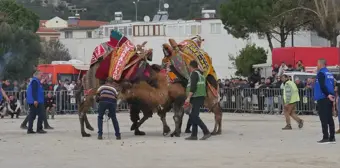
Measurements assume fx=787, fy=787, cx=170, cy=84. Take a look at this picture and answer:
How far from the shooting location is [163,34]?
85375mm

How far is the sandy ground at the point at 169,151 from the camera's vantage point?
522 inches

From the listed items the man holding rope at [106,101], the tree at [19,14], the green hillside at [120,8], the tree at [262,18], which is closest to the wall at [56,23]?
the green hillside at [120,8]

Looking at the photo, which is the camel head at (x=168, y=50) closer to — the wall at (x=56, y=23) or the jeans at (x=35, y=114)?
the jeans at (x=35, y=114)

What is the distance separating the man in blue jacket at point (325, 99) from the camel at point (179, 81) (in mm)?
3446

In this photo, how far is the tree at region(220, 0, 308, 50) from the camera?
49.7 m

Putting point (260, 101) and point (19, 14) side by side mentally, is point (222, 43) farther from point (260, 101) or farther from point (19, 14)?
point (260, 101)

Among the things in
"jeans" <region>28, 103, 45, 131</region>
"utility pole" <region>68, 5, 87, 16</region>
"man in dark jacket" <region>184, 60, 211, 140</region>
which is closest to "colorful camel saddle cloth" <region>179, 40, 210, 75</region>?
"man in dark jacket" <region>184, 60, 211, 140</region>

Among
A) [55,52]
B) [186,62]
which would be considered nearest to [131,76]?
[186,62]

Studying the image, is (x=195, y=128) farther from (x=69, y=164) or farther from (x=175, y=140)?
(x=69, y=164)

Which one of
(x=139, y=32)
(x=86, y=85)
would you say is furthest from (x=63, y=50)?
(x=86, y=85)

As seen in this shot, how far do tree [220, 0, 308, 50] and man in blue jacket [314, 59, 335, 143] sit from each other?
31.6m

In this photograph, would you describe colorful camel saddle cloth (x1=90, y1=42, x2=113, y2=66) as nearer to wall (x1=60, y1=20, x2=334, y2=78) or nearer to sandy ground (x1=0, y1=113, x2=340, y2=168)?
sandy ground (x1=0, y1=113, x2=340, y2=168)

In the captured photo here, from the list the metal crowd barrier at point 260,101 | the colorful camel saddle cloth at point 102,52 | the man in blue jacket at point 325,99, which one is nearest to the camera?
the man in blue jacket at point 325,99

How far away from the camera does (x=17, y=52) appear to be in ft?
176
